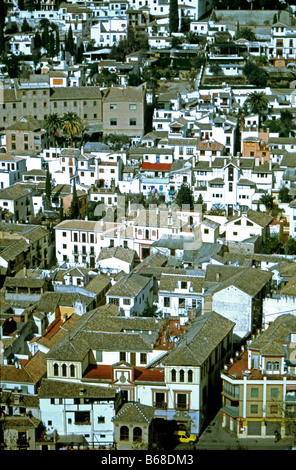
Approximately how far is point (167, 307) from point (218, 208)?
22.1ft

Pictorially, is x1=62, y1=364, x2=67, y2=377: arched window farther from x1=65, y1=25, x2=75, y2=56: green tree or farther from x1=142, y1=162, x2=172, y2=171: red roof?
x1=65, y1=25, x2=75, y2=56: green tree

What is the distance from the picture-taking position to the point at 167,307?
2439cm

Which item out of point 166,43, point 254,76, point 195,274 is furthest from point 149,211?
point 166,43

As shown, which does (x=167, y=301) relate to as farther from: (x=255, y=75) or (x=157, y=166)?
(x=255, y=75)

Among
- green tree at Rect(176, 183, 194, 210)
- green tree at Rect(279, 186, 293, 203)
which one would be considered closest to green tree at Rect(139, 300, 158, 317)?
green tree at Rect(176, 183, 194, 210)

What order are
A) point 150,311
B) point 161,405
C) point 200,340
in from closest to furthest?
point 161,405 < point 200,340 < point 150,311

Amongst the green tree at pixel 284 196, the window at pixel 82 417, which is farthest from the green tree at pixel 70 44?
the window at pixel 82 417

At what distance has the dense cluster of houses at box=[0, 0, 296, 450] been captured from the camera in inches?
768

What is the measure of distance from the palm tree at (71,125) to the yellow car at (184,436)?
18.6 meters

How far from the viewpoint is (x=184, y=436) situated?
1931 centimetres

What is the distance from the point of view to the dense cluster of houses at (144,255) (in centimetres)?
1952

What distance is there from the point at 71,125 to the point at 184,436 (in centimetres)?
1880

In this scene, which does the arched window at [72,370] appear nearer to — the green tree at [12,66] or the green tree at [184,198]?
the green tree at [184,198]

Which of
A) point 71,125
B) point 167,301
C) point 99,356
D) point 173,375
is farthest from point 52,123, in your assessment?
point 173,375
